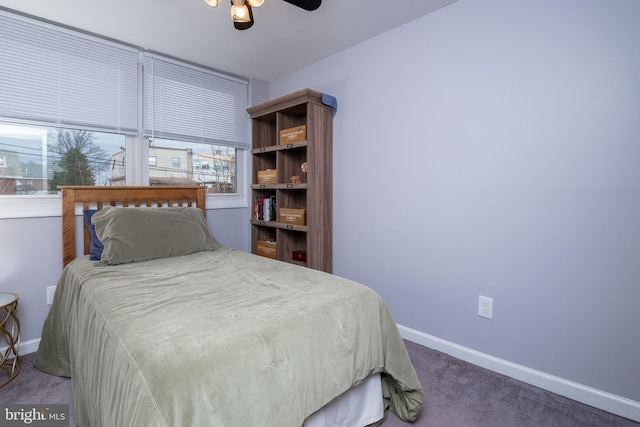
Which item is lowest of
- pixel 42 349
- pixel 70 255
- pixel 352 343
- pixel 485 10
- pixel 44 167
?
pixel 42 349

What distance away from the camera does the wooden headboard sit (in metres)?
2.27

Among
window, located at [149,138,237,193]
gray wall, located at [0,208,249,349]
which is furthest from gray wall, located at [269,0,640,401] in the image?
gray wall, located at [0,208,249,349]

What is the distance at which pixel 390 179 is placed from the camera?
2504 millimetres

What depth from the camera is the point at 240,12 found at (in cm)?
154

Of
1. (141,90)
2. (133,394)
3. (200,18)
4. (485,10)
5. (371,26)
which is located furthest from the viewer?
(141,90)

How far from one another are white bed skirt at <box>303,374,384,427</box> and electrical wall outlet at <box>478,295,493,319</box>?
2.96 feet

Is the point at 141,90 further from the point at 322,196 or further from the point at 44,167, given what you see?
the point at 322,196

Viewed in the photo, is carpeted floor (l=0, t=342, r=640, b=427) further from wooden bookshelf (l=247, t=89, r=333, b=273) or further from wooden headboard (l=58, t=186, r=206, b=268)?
wooden bookshelf (l=247, t=89, r=333, b=273)

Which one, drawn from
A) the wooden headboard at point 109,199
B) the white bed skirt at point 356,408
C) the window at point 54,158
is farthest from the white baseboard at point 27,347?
the white bed skirt at point 356,408

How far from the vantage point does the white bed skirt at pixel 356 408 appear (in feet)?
4.36

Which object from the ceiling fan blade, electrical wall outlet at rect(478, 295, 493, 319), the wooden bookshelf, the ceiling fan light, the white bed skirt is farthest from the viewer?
the wooden bookshelf

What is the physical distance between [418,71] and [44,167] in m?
2.76

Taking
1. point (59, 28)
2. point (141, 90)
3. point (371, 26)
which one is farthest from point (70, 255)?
point (371, 26)

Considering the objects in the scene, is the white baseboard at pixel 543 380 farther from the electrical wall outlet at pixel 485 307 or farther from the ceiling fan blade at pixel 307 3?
the ceiling fan blade at pixel 307 3
